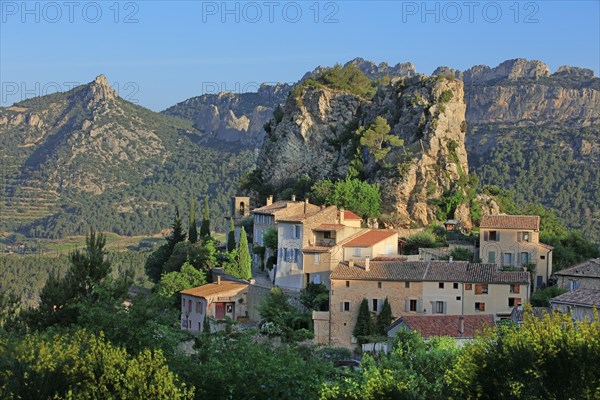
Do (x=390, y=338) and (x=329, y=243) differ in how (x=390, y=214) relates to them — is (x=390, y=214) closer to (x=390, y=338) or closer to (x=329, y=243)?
(x=329, y=243)

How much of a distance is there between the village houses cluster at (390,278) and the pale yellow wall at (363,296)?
0.17 ft

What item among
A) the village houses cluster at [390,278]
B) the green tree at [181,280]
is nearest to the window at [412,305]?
the village houses cluster at [390,278]

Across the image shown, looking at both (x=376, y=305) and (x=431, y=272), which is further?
(x=431, y=272)

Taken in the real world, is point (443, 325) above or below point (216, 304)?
above

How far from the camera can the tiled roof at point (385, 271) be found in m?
54.8

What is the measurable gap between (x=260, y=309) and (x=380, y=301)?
6.77m

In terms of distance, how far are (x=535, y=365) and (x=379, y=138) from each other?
4838 cm

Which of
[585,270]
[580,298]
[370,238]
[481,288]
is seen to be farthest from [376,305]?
[585,270]

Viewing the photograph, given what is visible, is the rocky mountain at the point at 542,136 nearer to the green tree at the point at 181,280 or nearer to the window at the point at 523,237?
the green tree at the point at 181,280

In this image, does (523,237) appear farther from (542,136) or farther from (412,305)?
(542,136)

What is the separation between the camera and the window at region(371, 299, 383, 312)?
54938mm

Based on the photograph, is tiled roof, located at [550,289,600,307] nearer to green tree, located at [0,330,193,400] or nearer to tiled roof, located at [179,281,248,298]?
tiled roof, located at [179,281,248,298]

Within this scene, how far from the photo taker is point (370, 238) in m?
61.7

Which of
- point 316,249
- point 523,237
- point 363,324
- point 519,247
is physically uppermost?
point 523,237
